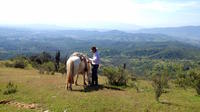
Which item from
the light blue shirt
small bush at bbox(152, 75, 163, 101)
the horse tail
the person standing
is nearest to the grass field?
small bush at bbox(152, 75, 163, 101)

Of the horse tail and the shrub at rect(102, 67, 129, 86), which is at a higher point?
the horse tail

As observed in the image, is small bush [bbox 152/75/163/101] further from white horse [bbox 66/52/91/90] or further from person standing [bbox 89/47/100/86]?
white horse [bbox 66/52/91/90]

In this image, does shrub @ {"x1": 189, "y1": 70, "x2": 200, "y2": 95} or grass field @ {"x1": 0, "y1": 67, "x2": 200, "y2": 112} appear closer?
grass field @ {"x1": 0, "y1": 67, "x2": 200, "y2": 112}

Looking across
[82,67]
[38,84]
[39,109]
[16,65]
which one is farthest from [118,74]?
[16,65]

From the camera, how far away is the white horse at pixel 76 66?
15.4 m

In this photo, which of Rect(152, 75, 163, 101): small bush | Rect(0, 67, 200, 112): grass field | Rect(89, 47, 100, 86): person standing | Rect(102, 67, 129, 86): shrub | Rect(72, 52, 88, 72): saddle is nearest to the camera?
Rect(0, 67, 200, 112): grass field

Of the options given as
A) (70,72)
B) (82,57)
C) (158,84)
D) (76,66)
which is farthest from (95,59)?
(158,84)

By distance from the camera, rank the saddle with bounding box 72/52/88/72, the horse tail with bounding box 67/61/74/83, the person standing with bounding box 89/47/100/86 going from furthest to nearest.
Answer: the person standing with bounding box 89/47/100/86
the saddle with bounding box 72/52/88/72
the horse tail with bounding box 67/61/74/83

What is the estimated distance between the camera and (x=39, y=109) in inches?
482

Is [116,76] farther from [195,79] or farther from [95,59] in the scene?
[195,79]

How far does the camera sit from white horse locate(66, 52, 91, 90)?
1543 cm

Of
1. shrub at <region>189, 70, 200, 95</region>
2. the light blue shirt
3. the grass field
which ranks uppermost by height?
the light blue shirt

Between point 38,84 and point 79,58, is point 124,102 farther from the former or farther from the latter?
point 38,84

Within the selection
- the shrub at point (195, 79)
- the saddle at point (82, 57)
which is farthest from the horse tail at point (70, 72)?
the shrub at point (195, 79)
